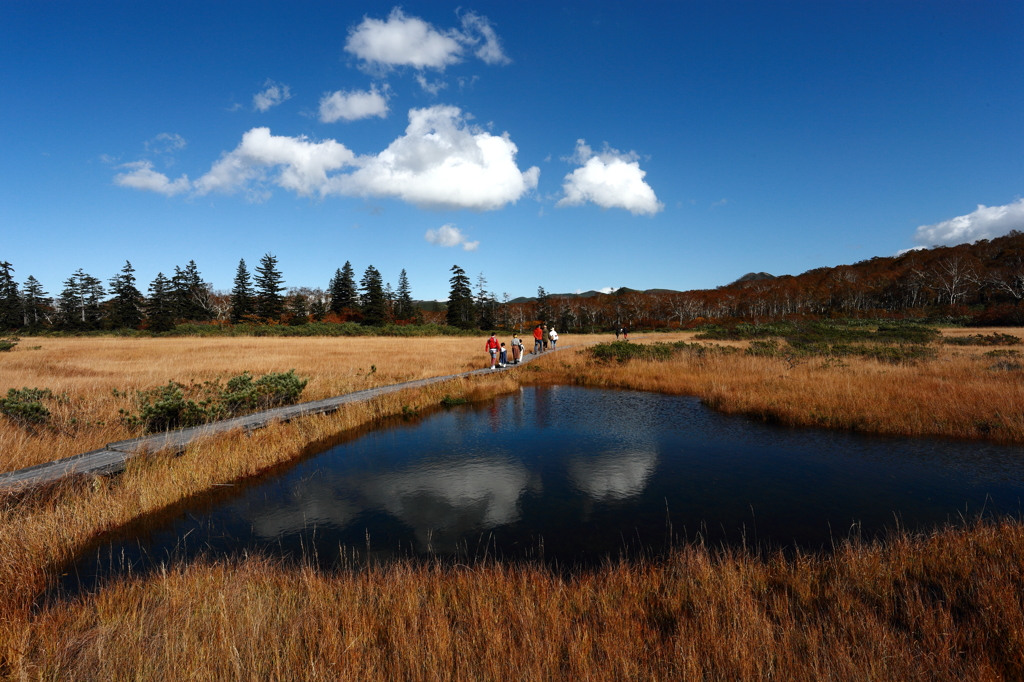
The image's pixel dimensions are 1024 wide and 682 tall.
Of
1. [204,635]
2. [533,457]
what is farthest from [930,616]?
[533,457]

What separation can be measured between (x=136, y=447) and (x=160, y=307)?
78.5 m

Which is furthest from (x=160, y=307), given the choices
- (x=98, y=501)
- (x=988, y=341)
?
(x=988, y=341)

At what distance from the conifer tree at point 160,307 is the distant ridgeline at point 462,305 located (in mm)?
178

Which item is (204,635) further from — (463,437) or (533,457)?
(463,437)

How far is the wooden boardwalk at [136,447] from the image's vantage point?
290 inches

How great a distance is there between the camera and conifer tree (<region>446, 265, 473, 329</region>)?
88500mm

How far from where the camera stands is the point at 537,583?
486 cm

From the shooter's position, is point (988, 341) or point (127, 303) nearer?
point (988, 341)

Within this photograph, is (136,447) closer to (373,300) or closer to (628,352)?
(628,352)

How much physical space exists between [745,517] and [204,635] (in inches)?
299

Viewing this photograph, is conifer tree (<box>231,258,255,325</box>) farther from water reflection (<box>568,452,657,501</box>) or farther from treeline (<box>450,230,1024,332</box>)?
water reflection (<box>568,452,657,501</box>)

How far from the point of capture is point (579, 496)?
829 cm

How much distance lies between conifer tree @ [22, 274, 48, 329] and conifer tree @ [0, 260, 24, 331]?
395 cm

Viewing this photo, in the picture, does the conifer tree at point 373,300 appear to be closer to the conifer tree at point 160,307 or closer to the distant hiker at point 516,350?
the conifer tree at point 160,307
